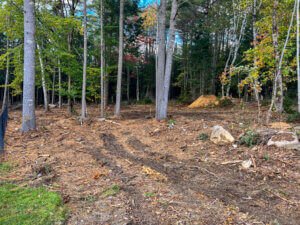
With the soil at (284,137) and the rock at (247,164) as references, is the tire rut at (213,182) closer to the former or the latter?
the rock at (247,164)

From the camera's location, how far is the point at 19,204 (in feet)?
9.02

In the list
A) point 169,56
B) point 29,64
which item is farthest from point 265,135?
point 29,64

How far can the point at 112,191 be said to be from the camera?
312cm

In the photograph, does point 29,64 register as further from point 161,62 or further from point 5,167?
point 161,62

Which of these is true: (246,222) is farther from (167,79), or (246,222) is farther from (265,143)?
(167,79)

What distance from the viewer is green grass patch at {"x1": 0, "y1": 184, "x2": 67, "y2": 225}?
2418 millimetres

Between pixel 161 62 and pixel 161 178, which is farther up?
pixel 161 62

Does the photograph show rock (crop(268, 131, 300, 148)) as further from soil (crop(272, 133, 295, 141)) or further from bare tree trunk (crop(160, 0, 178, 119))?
bare tree trunk (crop(160, 0, 178, 119))

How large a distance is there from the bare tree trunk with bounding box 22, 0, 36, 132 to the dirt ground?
1.73 feet

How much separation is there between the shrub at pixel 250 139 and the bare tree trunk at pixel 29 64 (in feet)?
18.1

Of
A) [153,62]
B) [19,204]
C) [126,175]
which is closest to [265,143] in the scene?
[126,175]

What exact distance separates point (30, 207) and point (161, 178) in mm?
1762

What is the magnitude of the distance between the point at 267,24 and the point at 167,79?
4.09 m

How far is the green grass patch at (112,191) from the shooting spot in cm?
304
